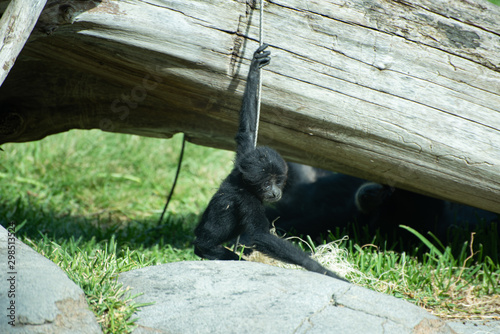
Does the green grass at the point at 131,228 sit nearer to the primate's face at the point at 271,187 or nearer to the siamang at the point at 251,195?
the siamang at the point at 251,195

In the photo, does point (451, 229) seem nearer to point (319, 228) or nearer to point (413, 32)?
point (319, 228)

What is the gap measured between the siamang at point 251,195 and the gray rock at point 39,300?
4.30ft

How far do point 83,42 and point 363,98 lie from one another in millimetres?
1992

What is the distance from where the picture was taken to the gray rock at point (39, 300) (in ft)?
7.18

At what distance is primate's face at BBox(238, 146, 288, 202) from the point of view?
3287 mm

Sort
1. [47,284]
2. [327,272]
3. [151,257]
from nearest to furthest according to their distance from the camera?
[47,284]
[327,272]
[151,257]

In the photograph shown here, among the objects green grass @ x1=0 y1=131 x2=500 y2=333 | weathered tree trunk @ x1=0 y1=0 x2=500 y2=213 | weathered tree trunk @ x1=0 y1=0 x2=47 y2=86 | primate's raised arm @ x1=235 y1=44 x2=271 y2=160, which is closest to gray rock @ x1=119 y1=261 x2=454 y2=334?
green grass @ x1=0 y1=131 x2=500 y2=333

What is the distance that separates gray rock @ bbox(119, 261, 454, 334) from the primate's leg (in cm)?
27

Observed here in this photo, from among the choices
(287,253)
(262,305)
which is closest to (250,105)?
(287,253)

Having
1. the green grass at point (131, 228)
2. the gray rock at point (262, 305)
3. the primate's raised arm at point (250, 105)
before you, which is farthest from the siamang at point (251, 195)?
the green grass at point (131, 228)

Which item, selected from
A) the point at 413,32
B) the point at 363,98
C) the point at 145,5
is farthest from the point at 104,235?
the point at 413,32

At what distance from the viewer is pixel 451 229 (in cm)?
485

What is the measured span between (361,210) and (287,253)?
2.25 metres

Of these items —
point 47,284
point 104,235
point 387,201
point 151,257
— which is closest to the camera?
point 47,284
